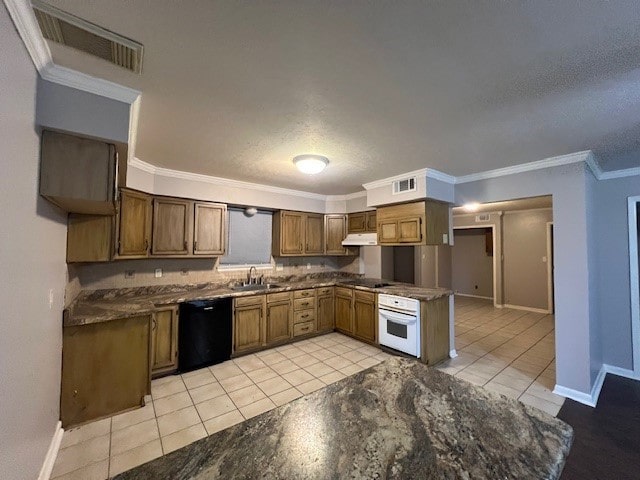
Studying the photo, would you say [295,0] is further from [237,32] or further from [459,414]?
[459,414]

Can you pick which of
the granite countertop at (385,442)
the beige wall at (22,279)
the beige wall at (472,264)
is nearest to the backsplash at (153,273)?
the beige wall at (22,279)

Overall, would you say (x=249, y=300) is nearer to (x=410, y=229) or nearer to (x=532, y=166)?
(x=410, y=229)

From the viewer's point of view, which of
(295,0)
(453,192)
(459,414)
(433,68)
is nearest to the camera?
(459,414)

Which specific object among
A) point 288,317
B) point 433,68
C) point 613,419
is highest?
point 433,68

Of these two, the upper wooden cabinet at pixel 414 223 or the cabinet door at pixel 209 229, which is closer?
the upper wooden cabinet at pixel 414 223

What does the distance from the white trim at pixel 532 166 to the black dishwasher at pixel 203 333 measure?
3.75 meters

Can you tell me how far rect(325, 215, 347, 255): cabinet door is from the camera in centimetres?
526

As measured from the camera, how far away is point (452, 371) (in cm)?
340

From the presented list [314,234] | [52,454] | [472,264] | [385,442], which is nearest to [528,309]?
[472,264]

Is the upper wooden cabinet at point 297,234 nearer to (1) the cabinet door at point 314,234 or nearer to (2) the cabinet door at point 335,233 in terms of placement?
(1) the cabinet door at point 314,234

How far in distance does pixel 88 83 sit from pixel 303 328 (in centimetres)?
388

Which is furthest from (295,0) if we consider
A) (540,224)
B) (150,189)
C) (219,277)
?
(540,224)

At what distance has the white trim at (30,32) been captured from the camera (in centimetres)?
116

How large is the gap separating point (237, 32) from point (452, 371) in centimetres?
397
